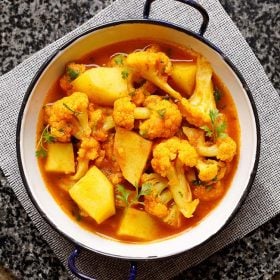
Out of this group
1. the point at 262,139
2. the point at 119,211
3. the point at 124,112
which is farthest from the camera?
the point at 262,139

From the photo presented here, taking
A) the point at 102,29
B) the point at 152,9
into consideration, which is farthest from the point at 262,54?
the point at 102,29

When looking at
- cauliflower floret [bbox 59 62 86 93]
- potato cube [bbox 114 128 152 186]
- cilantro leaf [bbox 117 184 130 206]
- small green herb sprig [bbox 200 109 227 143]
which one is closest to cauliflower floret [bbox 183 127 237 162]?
small green herb sprig [bbox 200 109 227 143]

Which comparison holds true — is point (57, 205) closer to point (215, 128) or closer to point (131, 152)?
point (131, 152)

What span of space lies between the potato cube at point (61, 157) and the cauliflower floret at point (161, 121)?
0.20 metres

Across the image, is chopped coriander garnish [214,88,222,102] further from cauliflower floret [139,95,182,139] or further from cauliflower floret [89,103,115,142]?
cauliflower floret [89,103,115,142]

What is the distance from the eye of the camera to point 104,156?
5.40ft

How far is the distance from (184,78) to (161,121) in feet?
0.48

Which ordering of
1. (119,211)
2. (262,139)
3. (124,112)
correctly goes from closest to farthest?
(124,112)
(119,211)
(262,139)

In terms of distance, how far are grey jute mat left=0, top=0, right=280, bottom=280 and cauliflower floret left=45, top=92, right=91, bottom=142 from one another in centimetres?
22

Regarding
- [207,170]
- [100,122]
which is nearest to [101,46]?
[100,122]

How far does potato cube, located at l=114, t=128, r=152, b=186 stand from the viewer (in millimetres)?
1610

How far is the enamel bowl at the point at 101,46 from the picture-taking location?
163cm

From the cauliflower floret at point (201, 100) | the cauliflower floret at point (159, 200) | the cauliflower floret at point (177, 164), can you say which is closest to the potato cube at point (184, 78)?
the cauliflower floret at point (201, 100)

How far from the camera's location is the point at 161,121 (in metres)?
1.58
